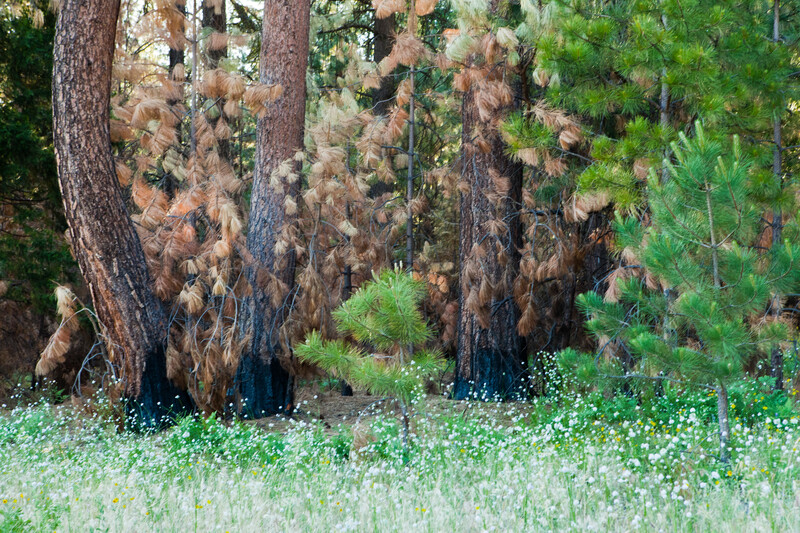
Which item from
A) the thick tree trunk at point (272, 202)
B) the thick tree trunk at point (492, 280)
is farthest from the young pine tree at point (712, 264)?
the thick tree trunk at point (272, 202)

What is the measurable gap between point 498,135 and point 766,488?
4532mm

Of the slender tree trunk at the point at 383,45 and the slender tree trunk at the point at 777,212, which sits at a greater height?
the slender tree trunk at the point at 383,45

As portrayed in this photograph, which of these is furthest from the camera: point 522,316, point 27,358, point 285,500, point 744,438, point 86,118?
point 27,358

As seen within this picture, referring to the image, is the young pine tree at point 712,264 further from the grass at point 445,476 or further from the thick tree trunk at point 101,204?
the thick tree trunk at point 101,204

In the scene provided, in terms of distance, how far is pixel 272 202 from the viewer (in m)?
7.13

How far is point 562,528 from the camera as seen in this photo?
3346 millimetres

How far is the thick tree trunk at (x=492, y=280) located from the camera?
7.08 m

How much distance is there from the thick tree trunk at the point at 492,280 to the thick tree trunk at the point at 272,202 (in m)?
1.85

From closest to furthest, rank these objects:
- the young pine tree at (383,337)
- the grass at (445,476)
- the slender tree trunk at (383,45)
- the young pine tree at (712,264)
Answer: the grass at (445,476)
the young pine tree at (712,264)
the young pine tree at (383,337)
the slender tree trunk at (383,45)

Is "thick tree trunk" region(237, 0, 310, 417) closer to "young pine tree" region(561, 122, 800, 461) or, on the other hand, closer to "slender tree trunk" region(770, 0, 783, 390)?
"young pine tree" region(561, 122, 800, 461)

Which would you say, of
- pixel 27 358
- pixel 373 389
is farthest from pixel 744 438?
pixel 27 358

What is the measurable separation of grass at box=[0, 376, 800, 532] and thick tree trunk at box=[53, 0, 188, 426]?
0.80 meters

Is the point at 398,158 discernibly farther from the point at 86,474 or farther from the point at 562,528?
the point at 562,528

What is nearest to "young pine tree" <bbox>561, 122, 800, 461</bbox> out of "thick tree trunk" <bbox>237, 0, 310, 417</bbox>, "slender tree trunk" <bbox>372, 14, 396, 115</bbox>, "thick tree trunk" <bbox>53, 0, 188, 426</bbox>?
"thick tree trunk" <bbox>237, 0, 310, 417</bbox>
